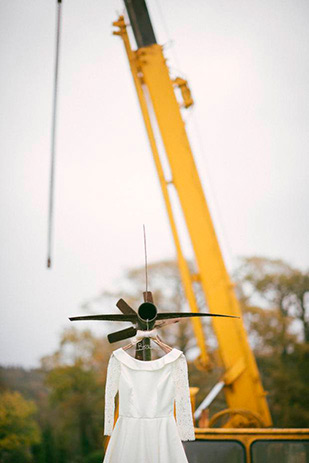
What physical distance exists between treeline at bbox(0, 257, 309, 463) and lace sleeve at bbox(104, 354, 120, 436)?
9.94m

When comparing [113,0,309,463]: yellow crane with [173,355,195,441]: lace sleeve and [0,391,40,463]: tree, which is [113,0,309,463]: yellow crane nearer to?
[173,355,195,441]: lace sleeve

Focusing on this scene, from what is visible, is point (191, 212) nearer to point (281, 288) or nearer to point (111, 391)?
point (111, 391)

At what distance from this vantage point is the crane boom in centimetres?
452

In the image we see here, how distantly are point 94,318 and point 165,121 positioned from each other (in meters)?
3.29

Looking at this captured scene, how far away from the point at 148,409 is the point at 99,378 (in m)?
11.8

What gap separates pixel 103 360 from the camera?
13828mm

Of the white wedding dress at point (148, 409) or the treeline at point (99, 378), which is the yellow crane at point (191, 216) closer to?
the white wedding dress at point (148, 409)

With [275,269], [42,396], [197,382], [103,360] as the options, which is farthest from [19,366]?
[275,269]

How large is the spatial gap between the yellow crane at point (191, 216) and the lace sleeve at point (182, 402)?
1.91 metres

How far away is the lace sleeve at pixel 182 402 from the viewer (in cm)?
250

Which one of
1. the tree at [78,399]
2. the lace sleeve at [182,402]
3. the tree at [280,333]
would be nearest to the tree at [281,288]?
the tree at [280,333]

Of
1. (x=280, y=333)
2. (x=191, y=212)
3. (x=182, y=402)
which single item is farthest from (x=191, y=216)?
(x=280, y=333)

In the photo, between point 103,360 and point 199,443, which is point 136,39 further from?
point 103,360

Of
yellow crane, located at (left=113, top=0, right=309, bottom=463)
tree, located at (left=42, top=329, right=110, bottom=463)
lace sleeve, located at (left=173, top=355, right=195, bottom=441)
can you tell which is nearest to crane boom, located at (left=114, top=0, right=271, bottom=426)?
yellow crane, located at (left=113, top=0, right=309, bottom=463)
